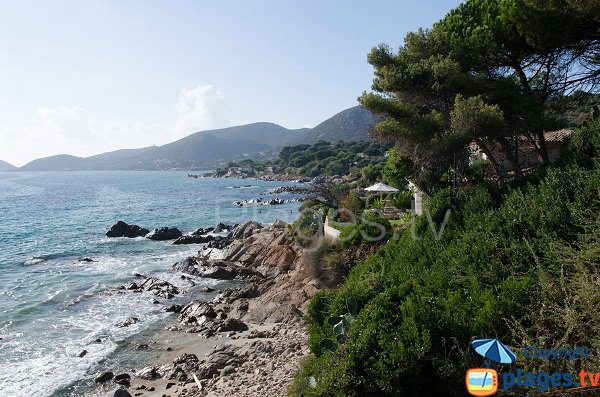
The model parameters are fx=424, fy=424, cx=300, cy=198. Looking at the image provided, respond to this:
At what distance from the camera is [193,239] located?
125ft

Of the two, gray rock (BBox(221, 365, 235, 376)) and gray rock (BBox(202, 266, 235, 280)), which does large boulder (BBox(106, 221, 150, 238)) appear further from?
gray rock (BBox(221, 365, 235, 376))

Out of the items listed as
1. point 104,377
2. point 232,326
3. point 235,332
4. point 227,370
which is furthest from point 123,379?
point 232,326

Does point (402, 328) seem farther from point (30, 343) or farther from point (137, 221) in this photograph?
point (137, 221)

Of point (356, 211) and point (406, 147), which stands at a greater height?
point (406, 147)

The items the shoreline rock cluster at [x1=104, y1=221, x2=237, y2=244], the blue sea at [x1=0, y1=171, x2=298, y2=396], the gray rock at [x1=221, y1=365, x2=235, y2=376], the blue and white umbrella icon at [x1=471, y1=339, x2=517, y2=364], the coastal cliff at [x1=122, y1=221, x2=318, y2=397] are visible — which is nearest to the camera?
the blue and white umbrella icon at [x1=471, y1=339, x2=517, y2=364]

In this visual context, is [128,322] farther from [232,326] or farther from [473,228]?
[473,228]

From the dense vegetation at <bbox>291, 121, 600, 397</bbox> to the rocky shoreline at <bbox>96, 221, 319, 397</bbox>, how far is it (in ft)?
9.17

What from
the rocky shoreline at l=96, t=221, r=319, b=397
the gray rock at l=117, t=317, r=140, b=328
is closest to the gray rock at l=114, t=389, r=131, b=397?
the rocky shoreline at l=96, t=221, r=319, b=397

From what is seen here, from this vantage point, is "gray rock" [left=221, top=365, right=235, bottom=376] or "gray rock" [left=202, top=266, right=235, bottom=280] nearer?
"gray rock" [left=221, top=365, right=235, bottom=376]

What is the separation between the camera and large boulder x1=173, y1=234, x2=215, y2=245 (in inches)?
1485

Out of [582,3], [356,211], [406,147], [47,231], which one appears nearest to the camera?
[582,3]

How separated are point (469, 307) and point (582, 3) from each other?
32.7 ft

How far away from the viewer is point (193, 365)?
1321cm

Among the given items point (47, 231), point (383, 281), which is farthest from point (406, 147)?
point (47, 231)
